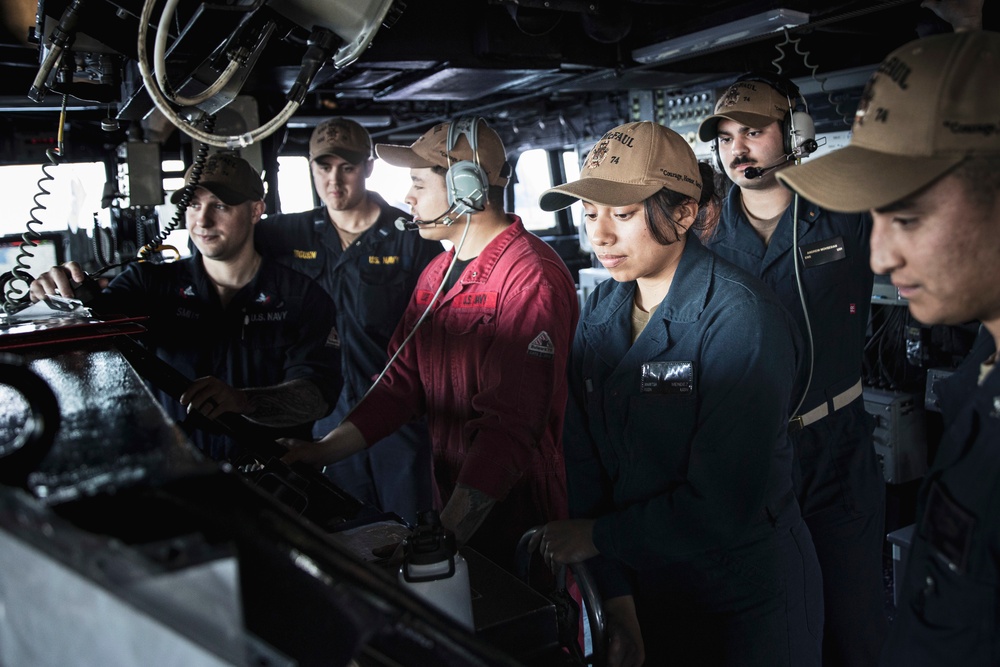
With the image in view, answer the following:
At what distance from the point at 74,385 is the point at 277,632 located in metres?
0.48

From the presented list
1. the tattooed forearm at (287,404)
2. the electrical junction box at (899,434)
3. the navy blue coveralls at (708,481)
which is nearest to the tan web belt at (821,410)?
the navy blue coveralls at (708,481)

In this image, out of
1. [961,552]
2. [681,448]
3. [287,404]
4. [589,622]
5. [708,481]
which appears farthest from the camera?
[287,404]

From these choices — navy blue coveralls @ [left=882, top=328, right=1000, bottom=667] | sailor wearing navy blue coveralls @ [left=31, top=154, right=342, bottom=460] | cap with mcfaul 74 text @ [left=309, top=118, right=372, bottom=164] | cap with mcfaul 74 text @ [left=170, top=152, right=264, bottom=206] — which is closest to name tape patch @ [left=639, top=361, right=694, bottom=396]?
navy blue coveralls @ [left=882, top=328, right=1000, bottom=667]

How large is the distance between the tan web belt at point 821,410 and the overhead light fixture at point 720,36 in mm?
1211

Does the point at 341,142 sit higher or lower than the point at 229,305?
higher

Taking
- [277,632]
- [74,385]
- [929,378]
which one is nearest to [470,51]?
[929,378]

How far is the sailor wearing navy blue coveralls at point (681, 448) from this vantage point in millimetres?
1447

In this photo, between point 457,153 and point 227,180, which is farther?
point 227,180

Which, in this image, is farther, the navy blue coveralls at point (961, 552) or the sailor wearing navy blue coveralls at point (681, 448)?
the sailor wearing navy blue coveralls at point (681, 448)

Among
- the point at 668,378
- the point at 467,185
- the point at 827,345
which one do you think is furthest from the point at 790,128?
the point at 668,378

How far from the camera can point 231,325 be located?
2.56 m

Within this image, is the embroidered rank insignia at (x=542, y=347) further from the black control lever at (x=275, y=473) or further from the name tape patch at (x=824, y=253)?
the name tape patch at (x=824, y=253)

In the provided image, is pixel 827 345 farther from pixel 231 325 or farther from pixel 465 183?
pixel 231 325

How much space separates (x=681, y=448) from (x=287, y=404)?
114 centimetres
